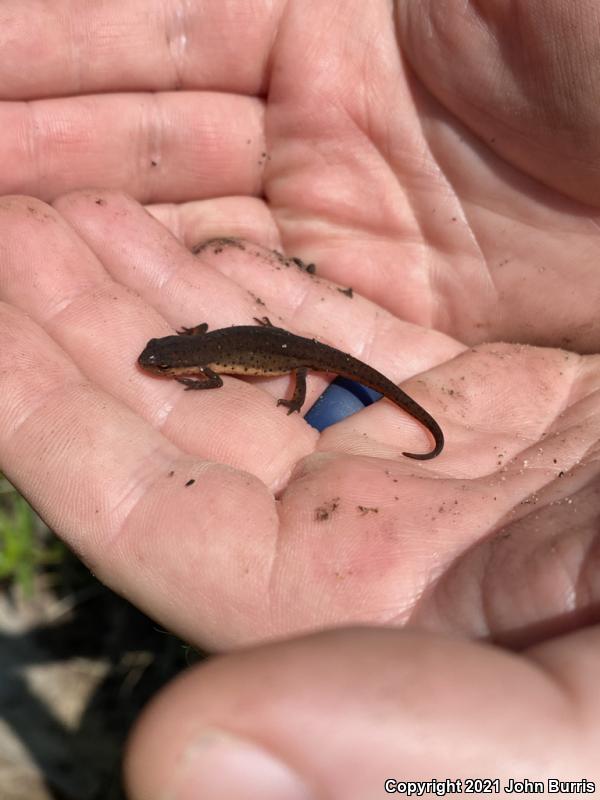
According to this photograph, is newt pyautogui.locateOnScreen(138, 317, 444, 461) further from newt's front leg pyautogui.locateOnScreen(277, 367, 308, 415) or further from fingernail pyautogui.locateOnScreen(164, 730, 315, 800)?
fingernail pyautogui.locateOnScreen(164, 730, 315, 800)

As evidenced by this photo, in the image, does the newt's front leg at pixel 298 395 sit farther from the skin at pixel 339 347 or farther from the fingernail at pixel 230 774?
the fingernail at pixel 230 774

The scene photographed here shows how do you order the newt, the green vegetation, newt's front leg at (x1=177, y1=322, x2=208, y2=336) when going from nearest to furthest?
the newt
newt's front leg at (x1=177, y1=322, x2=208, y2=336)
the green vegetation

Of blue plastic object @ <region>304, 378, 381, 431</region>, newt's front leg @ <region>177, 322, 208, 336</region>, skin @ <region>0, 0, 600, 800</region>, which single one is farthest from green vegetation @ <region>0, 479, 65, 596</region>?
blue plastic object @ <region>304, 378, 381, 431</region>

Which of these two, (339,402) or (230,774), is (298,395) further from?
(230,774)

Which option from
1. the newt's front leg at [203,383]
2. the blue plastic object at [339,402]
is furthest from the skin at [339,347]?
the blue plastic object at [339,402]

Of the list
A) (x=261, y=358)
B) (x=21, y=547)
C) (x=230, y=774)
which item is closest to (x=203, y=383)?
(x=261, y=358)

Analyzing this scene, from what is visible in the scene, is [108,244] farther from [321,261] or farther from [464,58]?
[464,58]
